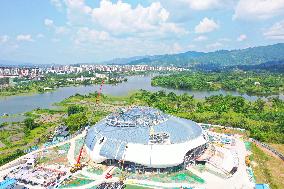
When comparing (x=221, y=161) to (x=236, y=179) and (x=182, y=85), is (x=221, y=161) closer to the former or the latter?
(x=236, y=179)

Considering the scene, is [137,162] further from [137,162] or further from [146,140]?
[146,140]

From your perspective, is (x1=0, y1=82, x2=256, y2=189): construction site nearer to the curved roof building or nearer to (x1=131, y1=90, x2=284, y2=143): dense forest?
the curved roof building

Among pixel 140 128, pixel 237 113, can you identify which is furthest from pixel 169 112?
pixel 140 128

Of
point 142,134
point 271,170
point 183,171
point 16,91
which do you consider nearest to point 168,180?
point 183,171

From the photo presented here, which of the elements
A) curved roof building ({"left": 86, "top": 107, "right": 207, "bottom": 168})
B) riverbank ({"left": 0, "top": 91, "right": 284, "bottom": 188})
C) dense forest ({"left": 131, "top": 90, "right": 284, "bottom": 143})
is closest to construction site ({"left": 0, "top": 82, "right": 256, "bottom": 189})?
curved roof building ({"left": 86, "top": 107, "right": 207, "bottom": 168})

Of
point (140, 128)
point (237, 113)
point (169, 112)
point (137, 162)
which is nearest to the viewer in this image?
point (137, 162)

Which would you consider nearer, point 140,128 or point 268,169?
point 268,169
